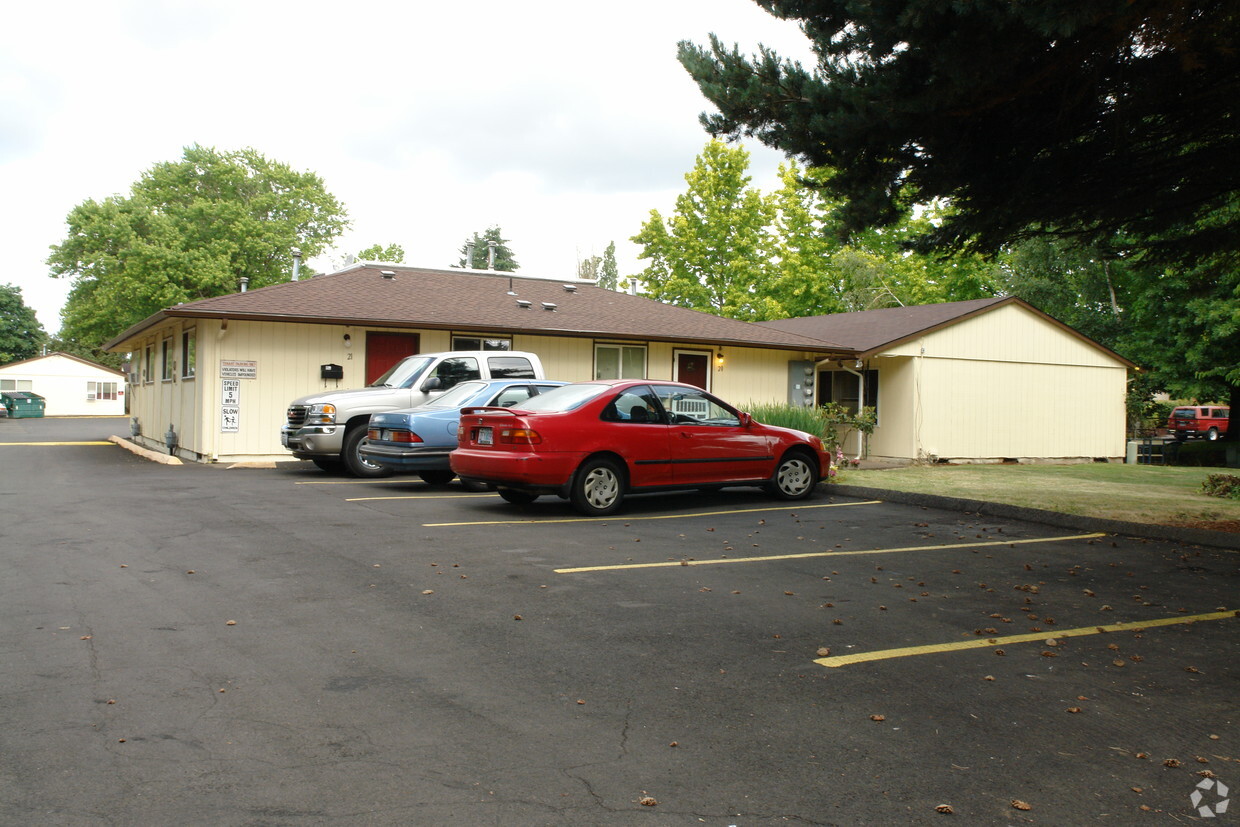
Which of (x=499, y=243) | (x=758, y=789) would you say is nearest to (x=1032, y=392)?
(x=758, y=789)

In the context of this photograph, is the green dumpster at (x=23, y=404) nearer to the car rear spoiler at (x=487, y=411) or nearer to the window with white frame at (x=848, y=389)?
the window with white frame at (x=848, y=389)

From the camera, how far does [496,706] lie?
4.33m

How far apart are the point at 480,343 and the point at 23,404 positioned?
165 ft

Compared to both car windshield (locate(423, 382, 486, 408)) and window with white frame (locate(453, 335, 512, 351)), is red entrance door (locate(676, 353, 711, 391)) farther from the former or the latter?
car windshield (locate(423, 382, 486, 408))

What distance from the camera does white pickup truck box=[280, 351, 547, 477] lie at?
1514 centimetres

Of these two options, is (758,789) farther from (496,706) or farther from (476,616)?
(476,616)

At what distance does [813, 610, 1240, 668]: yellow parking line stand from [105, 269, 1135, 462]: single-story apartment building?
15232 millimetres

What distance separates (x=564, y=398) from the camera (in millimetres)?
11461

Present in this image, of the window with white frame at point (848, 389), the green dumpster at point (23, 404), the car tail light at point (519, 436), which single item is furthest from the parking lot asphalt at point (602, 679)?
the green dumpster at point (23, 404)

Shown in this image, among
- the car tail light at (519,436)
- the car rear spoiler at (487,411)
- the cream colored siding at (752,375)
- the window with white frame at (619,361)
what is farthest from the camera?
the cream colored siding at (752,375)

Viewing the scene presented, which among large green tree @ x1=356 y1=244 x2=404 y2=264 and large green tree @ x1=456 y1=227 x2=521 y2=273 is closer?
large green tree @ x1=356 y1=244 x2=404 y2=264

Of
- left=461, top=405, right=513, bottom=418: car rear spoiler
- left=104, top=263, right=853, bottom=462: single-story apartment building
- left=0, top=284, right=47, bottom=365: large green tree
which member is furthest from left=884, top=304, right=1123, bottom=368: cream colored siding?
left=0, top=284, right=47, bottom=365: large green tree

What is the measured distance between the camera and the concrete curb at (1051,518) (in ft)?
31.4

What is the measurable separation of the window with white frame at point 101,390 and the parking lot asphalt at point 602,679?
65.7 metres
